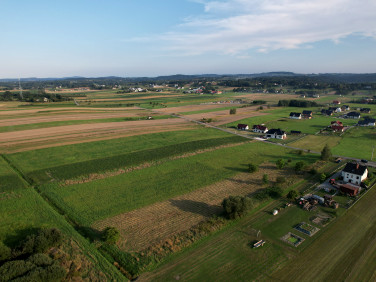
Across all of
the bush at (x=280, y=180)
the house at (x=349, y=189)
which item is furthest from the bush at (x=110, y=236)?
the house at (x=349, y=189)

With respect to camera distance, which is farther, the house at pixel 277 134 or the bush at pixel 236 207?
the house at pixel 277 134

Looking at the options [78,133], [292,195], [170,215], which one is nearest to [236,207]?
[170,215]

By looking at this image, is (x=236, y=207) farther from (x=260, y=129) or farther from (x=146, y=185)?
(x=260, y=129)

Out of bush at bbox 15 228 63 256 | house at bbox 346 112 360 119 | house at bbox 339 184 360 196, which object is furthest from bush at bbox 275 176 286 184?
house at bbox 346 112 360 119

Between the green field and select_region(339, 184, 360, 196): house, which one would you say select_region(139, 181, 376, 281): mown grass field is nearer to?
→ select_region(339, 184, 360, 196): house

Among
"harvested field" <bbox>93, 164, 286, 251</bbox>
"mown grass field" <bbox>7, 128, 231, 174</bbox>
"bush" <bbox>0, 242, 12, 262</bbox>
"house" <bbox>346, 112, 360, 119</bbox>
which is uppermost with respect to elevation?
"house" <bbox>346, 112, 360, 119</bbox>

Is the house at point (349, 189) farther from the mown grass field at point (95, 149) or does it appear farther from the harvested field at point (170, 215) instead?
the mown grass field at point (95, 149)

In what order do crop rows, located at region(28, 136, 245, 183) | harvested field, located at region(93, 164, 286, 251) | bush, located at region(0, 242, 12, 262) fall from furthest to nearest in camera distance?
crop rows, located at region(28, 136, 245, 183) → harvested field, located at region(93, 164, 286, 251) → bush, located at region(0, 242, 12, 262)
